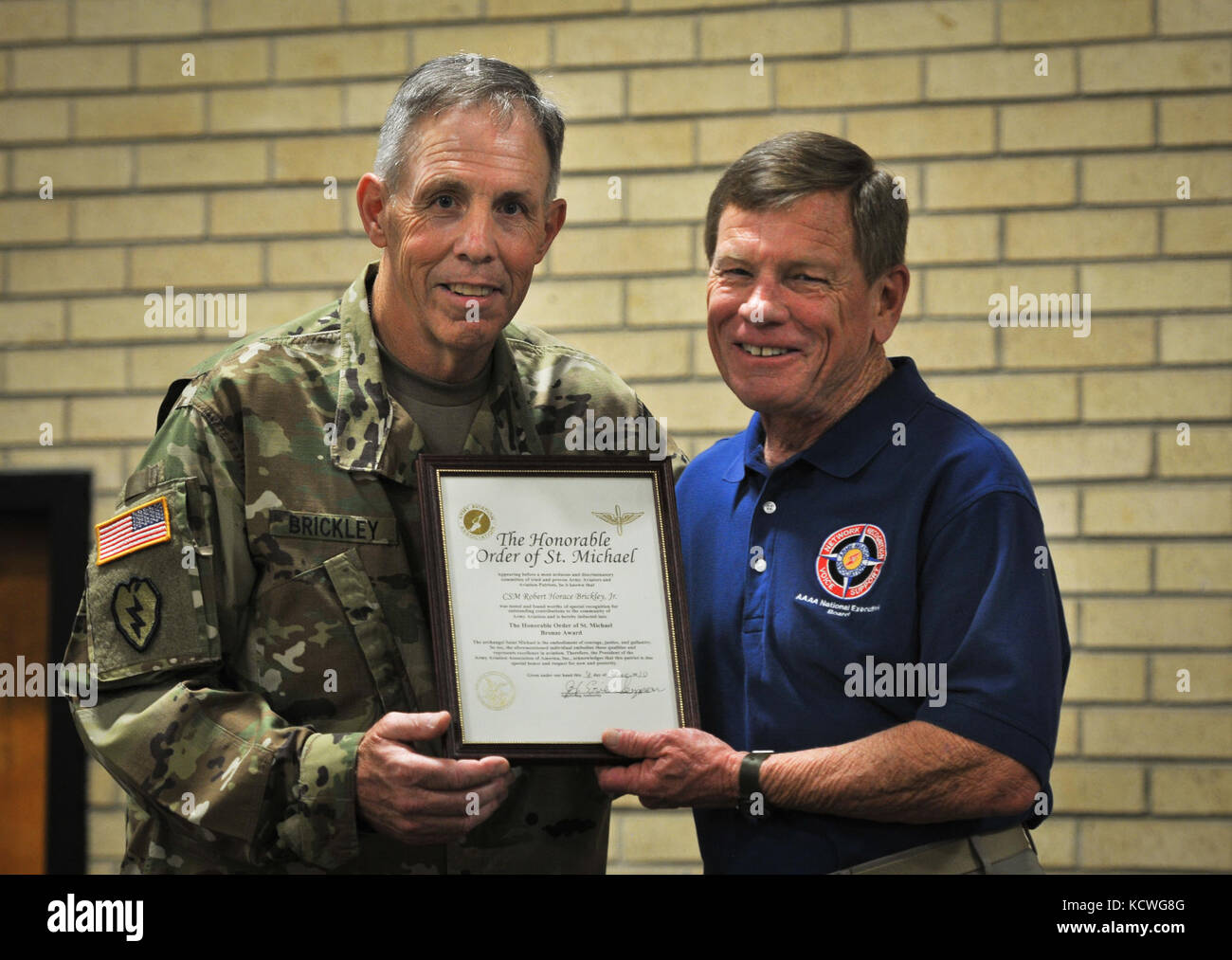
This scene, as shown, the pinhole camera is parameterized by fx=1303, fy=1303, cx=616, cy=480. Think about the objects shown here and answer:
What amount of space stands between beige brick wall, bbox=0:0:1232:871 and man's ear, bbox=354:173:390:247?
169cm

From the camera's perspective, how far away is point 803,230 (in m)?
2.19

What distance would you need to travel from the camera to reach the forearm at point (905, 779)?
2.00 meters

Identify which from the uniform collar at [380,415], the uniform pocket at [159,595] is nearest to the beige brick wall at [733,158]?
the uniform collar at [380,415]

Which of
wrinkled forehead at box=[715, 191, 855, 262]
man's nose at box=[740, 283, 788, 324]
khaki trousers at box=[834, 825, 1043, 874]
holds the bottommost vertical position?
khaki trousers at box=[834, 825, 1043, 874]

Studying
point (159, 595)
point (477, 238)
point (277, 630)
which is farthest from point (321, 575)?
point (477, 238)

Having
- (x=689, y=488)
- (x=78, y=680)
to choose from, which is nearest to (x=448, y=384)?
(x=689, y=488)

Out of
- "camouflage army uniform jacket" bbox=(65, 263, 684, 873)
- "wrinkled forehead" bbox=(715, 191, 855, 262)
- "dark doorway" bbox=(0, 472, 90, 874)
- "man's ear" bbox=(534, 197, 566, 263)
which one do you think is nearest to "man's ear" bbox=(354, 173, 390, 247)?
"camouflage army uniform jacket" bbox=(65, 263, 684, 873)

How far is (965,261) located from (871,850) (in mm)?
A: 2339

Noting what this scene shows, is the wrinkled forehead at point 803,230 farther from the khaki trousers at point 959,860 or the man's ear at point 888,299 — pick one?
the khaki trousers at point 959,860

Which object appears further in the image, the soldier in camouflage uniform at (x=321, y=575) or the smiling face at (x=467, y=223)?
the smiling face at (x=467, y=223)

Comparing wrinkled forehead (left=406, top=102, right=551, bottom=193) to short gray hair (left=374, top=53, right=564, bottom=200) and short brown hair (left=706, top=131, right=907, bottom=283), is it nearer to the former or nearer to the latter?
short gray hair (left=374, top=53, right=564, bottom=200)

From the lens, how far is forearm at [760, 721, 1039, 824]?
200 centimetres

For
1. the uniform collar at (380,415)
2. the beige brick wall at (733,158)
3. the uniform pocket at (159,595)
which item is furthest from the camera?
the beige brick wall at (733,158)

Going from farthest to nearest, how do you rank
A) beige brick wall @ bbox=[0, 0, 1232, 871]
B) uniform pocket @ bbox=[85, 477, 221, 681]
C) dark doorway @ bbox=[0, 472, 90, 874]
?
dark doorway @ bbox=[0, 472, 90, 874], beige brick wall @ bbox=[0, 0, 1232, 871], uniform pocket @ bbox=[85, 477, 221, 681]
